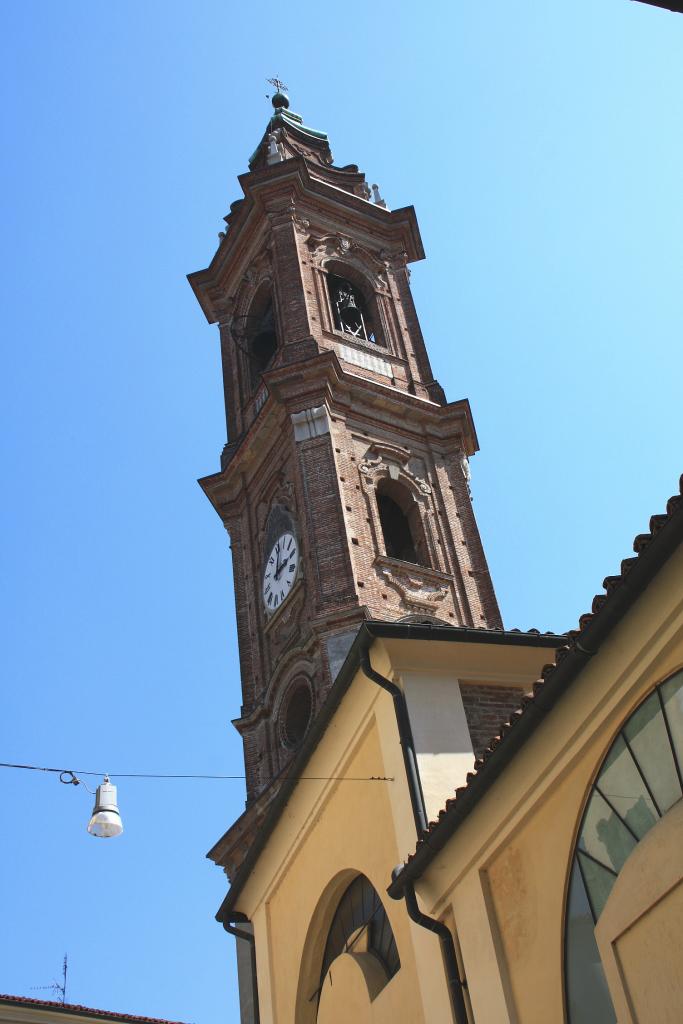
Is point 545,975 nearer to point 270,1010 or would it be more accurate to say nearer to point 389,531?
point 270,1010

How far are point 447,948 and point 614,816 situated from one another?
1.93 metres

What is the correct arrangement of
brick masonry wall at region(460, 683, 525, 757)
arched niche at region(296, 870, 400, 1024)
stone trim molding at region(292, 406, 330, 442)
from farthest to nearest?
1. stone trim molding at region(292, 406, 330, 442)
2. brick masonry wall at region(460, 683, 525, 757)
3. arched niche at region(296, 870, 400, 1024)

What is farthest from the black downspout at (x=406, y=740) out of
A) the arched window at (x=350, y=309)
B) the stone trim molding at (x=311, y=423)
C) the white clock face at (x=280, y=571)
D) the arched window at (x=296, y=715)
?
the arched window at (x=350, y=309)

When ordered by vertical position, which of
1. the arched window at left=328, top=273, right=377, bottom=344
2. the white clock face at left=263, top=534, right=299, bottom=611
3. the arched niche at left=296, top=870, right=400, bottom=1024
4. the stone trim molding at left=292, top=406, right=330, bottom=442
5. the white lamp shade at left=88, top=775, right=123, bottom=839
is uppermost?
the arched window at left=328, top=273, right=377, bottom=344

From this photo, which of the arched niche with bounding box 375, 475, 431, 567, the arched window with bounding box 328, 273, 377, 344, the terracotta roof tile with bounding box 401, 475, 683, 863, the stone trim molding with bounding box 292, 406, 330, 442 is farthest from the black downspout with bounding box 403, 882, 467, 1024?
the arched window with bounding box 328, 273, 377, 344

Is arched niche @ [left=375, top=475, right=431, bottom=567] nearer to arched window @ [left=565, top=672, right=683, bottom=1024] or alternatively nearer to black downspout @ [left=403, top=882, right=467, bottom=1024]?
black downspout @ [left=403, top=882, right=467, bottom=1024]

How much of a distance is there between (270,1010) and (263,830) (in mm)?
1605

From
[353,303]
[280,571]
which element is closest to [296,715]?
[280,571]

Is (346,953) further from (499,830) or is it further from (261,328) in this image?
(261,328)

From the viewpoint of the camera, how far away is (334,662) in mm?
16453

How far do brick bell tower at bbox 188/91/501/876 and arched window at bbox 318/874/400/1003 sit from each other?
587 centimetres

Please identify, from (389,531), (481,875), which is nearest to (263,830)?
(481,875)

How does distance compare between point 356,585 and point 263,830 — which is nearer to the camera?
point 263,830

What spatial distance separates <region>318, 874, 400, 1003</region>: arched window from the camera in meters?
9.46
